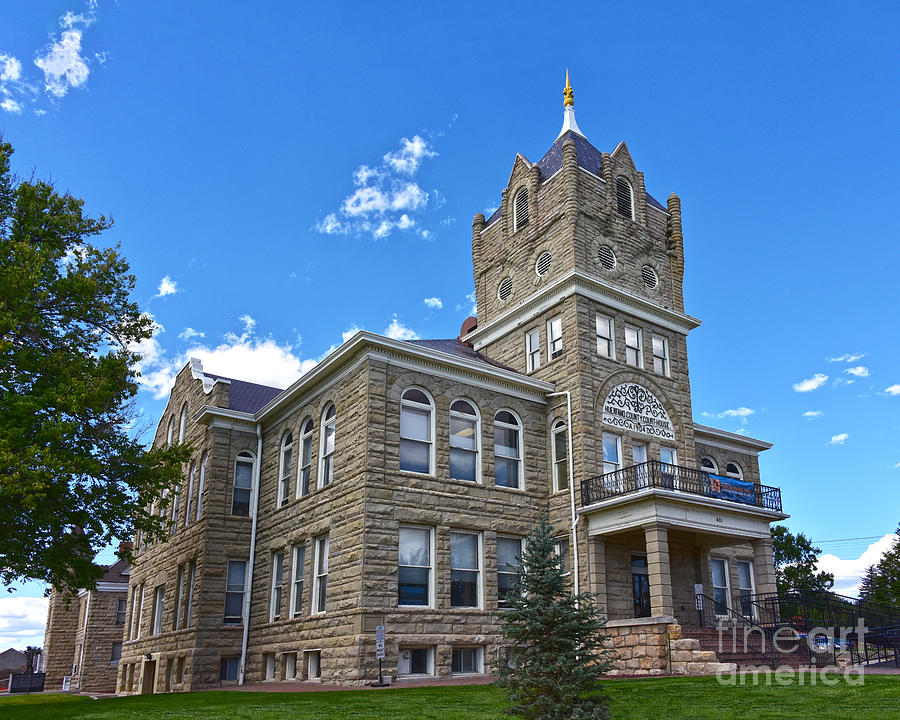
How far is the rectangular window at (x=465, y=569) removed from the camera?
2075 centimetres

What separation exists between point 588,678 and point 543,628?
712 mm

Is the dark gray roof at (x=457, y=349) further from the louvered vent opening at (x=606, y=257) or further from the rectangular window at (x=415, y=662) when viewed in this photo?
the rectangular window at (x=415, y=662)

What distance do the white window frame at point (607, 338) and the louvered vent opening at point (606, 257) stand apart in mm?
1776

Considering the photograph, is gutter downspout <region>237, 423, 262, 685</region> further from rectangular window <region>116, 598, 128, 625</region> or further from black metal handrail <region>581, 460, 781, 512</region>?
rectangular window <region>116, 598, 128, 625</region>

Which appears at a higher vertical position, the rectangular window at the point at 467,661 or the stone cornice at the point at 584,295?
the stone cornice at the point at 584,295

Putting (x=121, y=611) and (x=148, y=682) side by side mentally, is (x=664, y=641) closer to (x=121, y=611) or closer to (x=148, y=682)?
(x=148, y=682)

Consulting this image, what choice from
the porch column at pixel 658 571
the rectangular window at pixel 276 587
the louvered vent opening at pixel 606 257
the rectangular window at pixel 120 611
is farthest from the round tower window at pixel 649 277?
the rectangular window at pixel 120 611

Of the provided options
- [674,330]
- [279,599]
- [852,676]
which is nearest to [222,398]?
[279,599]

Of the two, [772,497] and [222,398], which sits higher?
[222,398]

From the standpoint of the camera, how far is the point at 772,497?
2298cm

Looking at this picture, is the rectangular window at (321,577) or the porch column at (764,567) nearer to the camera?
the rectangular window at (321,577)

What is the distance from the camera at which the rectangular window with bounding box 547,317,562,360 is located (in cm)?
2467

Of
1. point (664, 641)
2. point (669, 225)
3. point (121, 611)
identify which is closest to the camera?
point (664, 641)

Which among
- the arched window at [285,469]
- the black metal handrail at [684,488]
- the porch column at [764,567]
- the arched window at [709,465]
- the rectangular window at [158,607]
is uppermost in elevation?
the arched window at [709,465]
